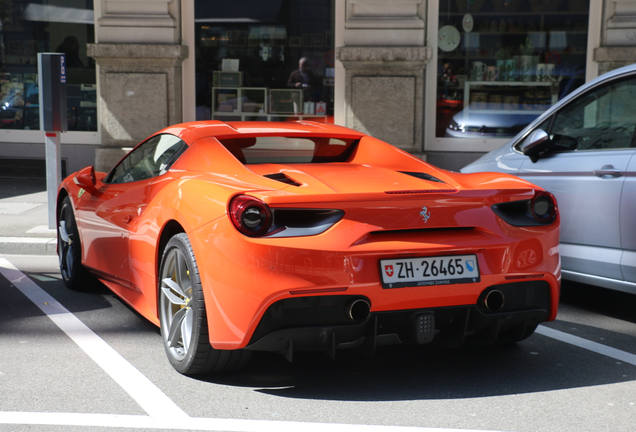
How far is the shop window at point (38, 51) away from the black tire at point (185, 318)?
9179 mm

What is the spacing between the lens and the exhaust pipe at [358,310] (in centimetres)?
323

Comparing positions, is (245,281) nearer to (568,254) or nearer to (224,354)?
(224,354)

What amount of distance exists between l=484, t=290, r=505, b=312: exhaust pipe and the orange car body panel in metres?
0.07

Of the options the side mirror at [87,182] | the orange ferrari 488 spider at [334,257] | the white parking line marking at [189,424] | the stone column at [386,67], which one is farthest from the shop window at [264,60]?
the white parking line marking at [189,424]

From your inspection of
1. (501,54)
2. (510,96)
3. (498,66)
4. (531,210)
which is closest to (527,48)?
(501,54)

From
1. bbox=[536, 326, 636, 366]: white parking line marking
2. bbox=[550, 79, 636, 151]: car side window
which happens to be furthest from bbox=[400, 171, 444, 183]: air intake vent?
bbox=[550, 79, 636, 151]: car side window

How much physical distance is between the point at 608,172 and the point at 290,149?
1.97 metres

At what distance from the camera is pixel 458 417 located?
10.5ft

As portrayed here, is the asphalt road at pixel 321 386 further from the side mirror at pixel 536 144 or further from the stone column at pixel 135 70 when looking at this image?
the stone column at pixel 135 70

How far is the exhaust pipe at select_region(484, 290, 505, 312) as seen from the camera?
346cm

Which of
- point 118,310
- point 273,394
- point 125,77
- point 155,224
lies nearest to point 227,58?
point 125,77

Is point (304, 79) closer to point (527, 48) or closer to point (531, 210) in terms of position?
point (527, 48)

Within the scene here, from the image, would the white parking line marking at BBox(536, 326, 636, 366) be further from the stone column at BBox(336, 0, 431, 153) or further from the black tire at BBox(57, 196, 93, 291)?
the stone column at BBox(336, 0, 431, 153)

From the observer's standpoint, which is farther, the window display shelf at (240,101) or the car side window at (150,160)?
the window display shelf at (240,101)
